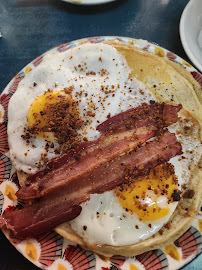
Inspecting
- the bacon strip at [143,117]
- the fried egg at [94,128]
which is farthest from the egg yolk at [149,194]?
the bacon strip at [143,117]

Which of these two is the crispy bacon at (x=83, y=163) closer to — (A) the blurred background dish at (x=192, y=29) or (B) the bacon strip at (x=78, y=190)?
(B) the bacon strip at (x=78, y=190)

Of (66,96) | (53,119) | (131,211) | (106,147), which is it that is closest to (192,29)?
(66,96)

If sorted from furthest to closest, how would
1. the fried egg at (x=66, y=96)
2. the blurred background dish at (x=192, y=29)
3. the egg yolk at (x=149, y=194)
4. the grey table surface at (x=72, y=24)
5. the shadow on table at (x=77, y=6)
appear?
1. the shadow on table at (x=77, y=6)
2. the grey table surface at (x=72, y=24)
3. the blurred background dish at (x=192, y=29)
4. the fried egg at (x=66, y=96)
5. the egg yolk at (x=149, y=194)

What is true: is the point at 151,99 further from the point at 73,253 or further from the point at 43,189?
the point at 73,253

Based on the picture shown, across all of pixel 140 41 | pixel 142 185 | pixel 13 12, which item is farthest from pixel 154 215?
pixel 13 12

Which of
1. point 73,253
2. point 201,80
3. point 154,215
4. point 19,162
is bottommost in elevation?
point 73,253

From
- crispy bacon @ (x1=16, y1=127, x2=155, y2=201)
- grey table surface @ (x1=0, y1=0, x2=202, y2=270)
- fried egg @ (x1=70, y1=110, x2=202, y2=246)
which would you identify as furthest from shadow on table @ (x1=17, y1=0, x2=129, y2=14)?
fried egg @ (x1=70, y1=110, x2=202, y2=246)
